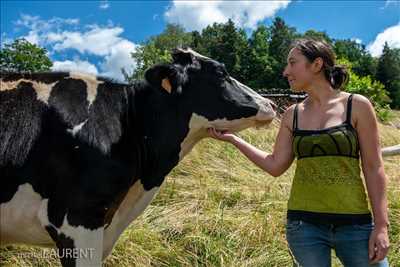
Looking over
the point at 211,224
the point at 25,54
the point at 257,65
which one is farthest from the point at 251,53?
the point at 211,224

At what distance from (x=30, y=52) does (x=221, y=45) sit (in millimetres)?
26119

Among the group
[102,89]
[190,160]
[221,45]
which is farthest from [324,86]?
[221,45]

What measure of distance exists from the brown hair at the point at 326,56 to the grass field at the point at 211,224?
2.36m

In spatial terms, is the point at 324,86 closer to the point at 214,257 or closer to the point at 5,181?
the point at 5,181

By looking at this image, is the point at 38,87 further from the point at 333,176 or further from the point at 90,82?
the point at 333,176

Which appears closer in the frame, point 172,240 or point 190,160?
point 172,240

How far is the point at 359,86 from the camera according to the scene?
83.9 feet

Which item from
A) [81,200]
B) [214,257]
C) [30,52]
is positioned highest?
[30,52]

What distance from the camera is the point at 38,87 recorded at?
10.8 ft

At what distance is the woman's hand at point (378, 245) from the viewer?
295 centimetres

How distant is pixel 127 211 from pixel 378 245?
1.72 metres

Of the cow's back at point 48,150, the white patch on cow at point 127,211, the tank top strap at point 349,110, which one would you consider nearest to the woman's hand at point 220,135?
the white patch on cow at point 127,211

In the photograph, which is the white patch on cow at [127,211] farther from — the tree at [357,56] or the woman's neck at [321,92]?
the tree at [357,56]

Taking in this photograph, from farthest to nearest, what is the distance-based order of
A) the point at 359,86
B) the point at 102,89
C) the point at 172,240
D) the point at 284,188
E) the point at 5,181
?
1. the point at 359,86
2. the point at 284,188
3. the point at 172,240
4. the point at 102,89
5. the point at 5,181
